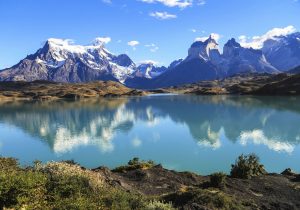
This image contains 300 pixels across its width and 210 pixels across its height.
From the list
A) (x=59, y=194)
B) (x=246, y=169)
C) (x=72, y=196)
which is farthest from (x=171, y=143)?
(x=59, y=194)

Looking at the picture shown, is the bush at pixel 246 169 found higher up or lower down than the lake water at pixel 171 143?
higher up

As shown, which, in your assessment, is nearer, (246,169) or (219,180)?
(219,180)

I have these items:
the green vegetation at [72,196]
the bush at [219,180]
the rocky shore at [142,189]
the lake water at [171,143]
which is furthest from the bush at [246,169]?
the lake water at [171,143]

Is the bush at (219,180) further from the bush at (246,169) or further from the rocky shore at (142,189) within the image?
the bush at (246,169)

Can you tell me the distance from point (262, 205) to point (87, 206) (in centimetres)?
1303

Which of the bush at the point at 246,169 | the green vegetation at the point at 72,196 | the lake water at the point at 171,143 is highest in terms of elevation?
the green vegetation at the point at 72,196

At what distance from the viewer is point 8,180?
62.6 ft

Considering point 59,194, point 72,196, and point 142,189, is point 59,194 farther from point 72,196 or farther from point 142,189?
point 142,189

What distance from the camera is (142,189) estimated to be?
30734mm

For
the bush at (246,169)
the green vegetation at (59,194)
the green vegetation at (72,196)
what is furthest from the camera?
the bush at (246,169)

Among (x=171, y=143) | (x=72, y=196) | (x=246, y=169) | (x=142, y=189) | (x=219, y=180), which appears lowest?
(x=171, y=143)

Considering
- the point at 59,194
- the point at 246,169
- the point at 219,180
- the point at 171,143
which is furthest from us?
the point at 171,143

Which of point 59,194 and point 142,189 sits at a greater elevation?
point 59,194

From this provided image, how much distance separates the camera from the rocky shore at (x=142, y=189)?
18484mm
